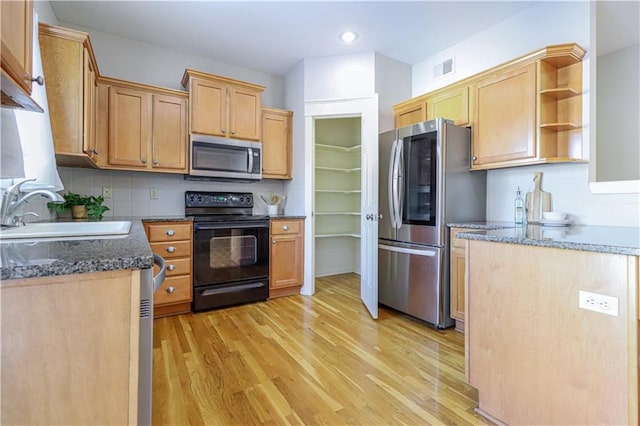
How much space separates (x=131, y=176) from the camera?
3141 millimetres

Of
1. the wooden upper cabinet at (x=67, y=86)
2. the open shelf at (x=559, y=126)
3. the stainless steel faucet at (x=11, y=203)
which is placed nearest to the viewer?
the stainless steel faucet at (x=11, y=203)

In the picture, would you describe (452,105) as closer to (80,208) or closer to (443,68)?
(443,68)

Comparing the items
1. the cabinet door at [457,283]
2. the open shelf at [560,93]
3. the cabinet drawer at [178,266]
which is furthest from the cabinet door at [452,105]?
the cabinet drawer at [178,266]

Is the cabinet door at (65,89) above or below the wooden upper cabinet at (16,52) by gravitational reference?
above

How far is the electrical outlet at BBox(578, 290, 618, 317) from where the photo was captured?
3.70 feet

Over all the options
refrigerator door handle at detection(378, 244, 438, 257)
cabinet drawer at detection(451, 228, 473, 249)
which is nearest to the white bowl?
cabinet drawer at detection(451, 228, 473, 249)

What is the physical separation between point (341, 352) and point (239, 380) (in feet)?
2.32

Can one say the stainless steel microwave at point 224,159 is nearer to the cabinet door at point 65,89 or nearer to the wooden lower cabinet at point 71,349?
the cabinet door at point 65,89

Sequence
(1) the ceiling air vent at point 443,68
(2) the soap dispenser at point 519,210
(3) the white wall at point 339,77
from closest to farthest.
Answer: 1. (2) the soap dispenser at point 519,210
2. (1) the ceiling air vent at point 443,68
3. (3) the white wall at point 339,77

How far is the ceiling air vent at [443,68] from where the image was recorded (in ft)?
10.7

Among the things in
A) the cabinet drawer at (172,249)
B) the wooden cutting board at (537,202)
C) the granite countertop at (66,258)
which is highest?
the wooden cutting board at (537,202)

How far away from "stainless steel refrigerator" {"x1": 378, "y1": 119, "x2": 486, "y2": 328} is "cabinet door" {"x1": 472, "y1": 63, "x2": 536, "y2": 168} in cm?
14

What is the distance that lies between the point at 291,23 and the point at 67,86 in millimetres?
1849

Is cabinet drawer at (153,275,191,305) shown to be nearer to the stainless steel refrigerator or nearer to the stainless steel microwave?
the stainless steel microwave
